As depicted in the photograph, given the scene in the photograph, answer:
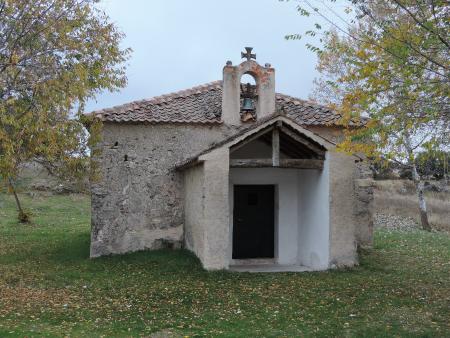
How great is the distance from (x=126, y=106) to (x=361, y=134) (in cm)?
766

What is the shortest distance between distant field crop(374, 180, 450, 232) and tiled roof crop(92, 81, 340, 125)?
12.0m

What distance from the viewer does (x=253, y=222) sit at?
41.1 feet

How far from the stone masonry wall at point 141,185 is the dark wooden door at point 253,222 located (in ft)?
5.36

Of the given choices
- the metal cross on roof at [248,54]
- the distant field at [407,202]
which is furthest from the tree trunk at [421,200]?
the metal cross on roof at [248,54]

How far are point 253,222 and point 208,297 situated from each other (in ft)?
13.8

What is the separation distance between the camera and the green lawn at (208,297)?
6.86m

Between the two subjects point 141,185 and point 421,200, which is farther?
point 421,200

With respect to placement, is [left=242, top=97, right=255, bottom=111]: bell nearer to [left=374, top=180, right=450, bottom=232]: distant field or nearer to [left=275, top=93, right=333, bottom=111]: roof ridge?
[left=275, top=93, right=333, bottom=111]: roof ridge

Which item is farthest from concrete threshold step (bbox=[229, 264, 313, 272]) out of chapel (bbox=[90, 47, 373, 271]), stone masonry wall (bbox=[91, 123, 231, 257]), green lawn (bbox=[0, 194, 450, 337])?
stone masonry wall (bbox=[91, 123, 231, 257])

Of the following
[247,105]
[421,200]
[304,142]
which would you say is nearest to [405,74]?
[304,142]

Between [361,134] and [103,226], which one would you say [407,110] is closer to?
[361,134]

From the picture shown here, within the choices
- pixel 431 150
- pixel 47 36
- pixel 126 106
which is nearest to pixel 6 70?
pixel 47 36

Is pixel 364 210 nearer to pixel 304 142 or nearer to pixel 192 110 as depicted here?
pixel 304 142

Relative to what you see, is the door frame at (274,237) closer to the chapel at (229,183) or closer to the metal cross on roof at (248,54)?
the chapel at (229,183)
